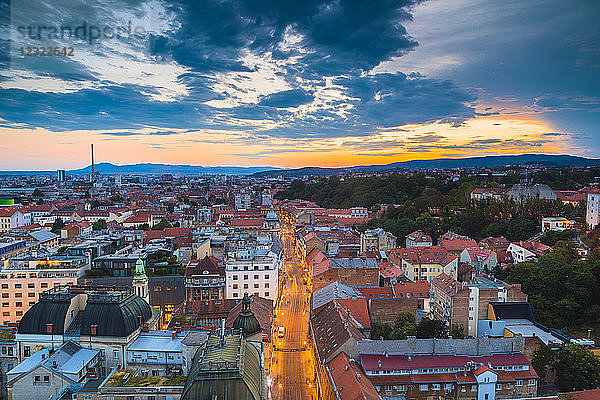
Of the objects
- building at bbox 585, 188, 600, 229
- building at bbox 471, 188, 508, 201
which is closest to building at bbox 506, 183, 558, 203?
building at bbox 471, 188, 508, 201

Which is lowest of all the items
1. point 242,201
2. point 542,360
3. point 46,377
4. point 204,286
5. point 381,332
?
point 542,360

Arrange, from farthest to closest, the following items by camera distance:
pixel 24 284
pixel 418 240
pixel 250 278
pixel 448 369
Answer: pixel 418 240 → pixel 250 278 → pixel 24 284 → pixel 448 369

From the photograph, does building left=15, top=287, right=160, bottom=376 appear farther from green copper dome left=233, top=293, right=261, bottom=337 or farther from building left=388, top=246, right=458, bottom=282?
building left=388, top=246, right=458, bottom=282

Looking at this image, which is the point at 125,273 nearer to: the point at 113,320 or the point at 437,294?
the point at 113,320

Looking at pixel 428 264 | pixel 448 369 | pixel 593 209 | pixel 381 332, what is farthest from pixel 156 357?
pixel 593 209

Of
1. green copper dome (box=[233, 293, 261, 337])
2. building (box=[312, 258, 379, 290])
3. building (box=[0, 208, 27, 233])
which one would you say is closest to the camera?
green copper dome (box=[233, 293, 261, 337])

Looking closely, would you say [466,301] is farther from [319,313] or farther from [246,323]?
[246,323]
